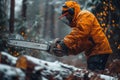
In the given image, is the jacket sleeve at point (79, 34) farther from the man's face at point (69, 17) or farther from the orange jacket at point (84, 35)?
the man's face at point (69, 17)

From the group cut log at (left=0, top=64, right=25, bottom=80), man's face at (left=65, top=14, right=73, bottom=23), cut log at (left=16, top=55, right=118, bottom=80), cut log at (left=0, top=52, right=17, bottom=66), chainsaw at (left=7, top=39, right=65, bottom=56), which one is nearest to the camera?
cut log at (left=0, top=64, right=25, bottom=80)

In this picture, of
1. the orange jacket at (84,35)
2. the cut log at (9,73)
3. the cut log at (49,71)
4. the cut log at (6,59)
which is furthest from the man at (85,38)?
the cut log at (9,73)

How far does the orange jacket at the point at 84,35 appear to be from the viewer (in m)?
8.38

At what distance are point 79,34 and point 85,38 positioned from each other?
8.7 inches

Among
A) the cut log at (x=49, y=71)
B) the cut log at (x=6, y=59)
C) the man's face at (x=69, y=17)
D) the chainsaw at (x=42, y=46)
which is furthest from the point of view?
the man's face at (x=69, y=17)

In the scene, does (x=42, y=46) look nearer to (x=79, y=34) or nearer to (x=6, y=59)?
(x=79, y=34)

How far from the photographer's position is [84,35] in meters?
8.39

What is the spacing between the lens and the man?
8.38 metres

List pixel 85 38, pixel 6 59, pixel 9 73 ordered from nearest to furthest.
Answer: pixel 9 73 → pixel 6 59 → pixel 85 38

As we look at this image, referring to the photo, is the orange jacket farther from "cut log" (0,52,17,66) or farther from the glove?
"cut log" (0,52,17,66)

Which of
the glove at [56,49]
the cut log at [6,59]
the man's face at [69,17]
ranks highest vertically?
the man's face at [69,17]

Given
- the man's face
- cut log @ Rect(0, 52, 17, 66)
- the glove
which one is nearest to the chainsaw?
the glove

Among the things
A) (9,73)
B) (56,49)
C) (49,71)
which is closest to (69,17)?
(56,49)

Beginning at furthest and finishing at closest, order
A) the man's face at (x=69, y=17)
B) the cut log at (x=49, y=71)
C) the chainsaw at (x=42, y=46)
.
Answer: the man's face at (x=69, y=17)
the chainsaw at (x=42, y=46)
the cut log at (x=49, y=71)
